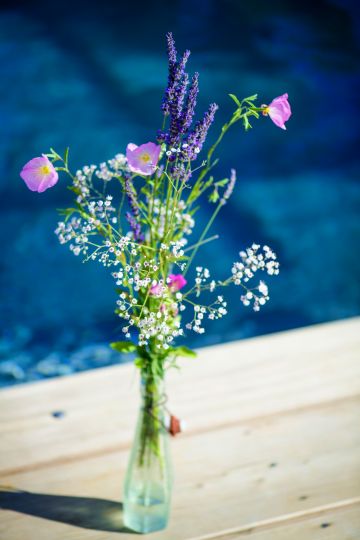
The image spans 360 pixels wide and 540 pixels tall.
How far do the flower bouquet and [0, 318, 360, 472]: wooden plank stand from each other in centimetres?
24

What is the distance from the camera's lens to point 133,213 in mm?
993

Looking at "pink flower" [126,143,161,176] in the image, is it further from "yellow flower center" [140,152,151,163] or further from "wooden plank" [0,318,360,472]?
"wooden plank" [0,318,360,472]

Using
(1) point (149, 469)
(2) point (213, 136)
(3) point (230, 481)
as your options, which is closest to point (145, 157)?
(1) point (149, 469)

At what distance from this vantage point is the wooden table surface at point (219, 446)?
121cm

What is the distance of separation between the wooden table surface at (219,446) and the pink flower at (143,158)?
0.67 metres

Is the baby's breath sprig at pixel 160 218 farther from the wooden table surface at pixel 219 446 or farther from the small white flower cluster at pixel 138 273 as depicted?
the wooden table surface at pixel 219 446

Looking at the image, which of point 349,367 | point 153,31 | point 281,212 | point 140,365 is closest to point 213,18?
point 153,31

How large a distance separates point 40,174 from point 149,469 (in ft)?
1.79

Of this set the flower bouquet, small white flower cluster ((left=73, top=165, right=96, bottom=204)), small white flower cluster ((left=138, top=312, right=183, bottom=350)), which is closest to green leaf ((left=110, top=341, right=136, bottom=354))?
the flower bouquet

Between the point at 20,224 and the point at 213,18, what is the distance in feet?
7.64

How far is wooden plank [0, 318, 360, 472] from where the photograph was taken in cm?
138

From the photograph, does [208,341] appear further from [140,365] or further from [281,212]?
[140,365]

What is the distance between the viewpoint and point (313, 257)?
3.80 m

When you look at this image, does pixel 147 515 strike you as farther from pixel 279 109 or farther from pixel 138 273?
pixel 279 109
